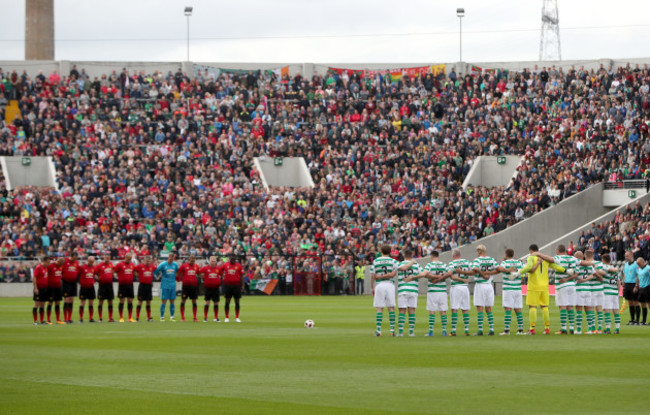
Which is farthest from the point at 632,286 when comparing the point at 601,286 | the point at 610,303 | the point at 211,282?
the point at 211,282

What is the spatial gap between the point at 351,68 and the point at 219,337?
44813mm

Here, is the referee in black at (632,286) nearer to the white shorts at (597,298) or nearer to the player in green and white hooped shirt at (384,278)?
the white shorts at (597,298)

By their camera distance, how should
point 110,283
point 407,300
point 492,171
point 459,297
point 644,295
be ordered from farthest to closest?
point 492,171 < point 110,283 < point 644,295 < point 459,297 < point 407,300

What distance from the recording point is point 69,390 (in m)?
14.0

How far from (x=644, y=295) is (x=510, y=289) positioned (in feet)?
18.9

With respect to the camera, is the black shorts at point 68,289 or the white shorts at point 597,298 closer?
the white shorts at point 597,298

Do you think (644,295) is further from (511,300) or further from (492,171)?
(492,171)

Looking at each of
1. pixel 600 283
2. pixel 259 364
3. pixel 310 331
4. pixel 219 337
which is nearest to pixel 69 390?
pixel 259 364

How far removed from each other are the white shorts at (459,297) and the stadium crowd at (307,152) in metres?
23.7

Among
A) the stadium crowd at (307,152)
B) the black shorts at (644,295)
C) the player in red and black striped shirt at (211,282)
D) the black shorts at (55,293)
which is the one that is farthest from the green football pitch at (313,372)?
the stadium crowd at (307,152)

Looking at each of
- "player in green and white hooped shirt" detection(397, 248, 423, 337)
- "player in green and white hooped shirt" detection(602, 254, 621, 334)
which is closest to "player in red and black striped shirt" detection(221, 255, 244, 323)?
"player in green and white hooped shirt" detection(397, 248, 423, 337)

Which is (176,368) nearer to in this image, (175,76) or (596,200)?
(596,200)

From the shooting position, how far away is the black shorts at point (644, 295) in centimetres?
2838

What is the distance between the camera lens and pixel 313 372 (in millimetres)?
16156
